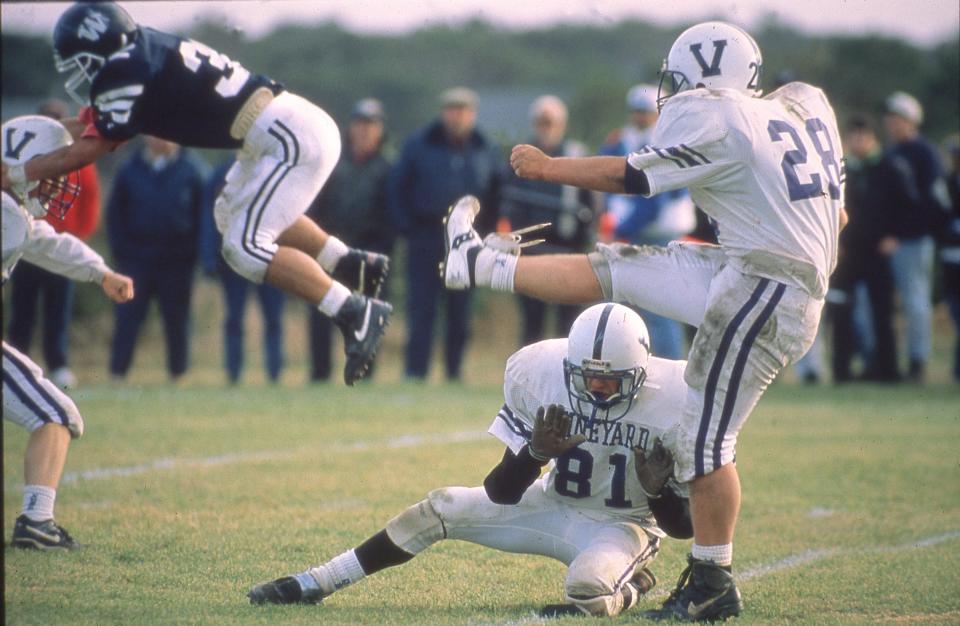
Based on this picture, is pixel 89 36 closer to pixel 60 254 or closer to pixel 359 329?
pixel 60 254

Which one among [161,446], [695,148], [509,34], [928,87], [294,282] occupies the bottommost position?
[161,446]

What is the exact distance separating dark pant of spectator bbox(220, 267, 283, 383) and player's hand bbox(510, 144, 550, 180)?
22.3 feet

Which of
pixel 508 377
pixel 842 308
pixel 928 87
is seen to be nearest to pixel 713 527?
pixel 508 377

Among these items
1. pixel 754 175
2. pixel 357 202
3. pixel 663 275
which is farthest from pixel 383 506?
pixel 357 202

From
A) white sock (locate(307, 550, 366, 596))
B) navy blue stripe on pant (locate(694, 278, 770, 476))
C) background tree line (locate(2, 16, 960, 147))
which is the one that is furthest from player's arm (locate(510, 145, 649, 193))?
background tree line (locate(2, 16, 960, 147))

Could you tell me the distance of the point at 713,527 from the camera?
4.70 meters

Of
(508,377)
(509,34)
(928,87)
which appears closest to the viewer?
(508,377)

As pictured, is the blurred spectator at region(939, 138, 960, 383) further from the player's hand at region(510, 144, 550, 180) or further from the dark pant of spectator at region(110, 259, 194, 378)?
the player's hand at region(510, 144, 550, 180)

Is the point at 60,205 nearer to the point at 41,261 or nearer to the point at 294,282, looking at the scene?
the point at 41,261

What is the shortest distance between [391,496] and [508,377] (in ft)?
7.20

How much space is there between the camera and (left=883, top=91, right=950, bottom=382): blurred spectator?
11.5 meters

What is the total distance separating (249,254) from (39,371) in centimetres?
104

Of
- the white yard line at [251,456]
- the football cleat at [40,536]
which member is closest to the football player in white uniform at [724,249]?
the football cleat at [40,536]

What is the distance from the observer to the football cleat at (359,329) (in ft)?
18.6
